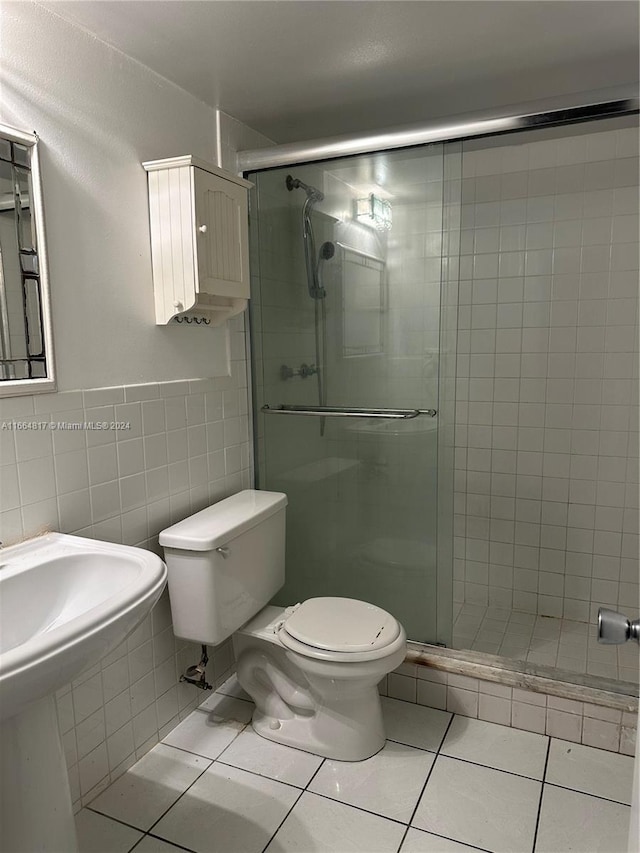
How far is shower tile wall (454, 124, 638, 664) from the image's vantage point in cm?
243

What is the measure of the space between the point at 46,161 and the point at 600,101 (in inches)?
58.9

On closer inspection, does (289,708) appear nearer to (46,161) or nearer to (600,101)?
(46,161)

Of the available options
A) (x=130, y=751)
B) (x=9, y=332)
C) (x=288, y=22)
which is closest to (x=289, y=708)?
(x=130, y=751)

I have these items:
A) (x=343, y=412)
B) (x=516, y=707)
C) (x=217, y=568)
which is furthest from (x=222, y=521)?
(x=516, y=707)

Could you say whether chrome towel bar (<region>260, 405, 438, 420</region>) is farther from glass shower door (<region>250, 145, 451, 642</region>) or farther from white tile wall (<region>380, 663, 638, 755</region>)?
white tile wall (<region>380, 663, 638, 755</region>)

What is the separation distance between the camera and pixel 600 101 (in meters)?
1.68

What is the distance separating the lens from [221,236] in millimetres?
1879

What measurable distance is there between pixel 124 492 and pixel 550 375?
1.81 m

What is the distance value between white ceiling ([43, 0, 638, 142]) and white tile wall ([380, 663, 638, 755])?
1932 mm

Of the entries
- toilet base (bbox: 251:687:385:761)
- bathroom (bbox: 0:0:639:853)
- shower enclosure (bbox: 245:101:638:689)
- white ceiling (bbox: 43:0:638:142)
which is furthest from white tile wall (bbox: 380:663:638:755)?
white ceiling (bbox: 43:0:638:142)

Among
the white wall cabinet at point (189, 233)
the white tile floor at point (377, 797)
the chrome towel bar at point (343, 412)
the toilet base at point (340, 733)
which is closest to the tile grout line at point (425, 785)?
the white tile floor at point (377, 797)

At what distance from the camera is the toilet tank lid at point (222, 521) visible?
1.76 meters

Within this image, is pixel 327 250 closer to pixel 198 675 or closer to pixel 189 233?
pixel 189 233

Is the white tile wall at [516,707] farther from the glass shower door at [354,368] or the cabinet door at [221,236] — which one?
the cabinet door at [221,236]
